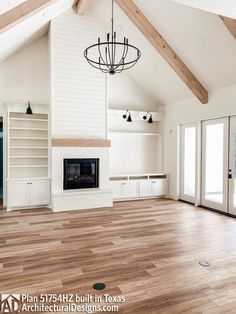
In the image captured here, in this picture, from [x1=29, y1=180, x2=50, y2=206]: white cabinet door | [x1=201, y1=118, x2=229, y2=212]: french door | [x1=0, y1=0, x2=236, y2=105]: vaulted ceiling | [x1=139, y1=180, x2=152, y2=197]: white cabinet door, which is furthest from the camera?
[x1=139, y1=180, x2=152, y2=197]: white cabinet door

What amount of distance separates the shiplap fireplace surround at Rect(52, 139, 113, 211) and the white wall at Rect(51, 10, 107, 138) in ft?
0.94

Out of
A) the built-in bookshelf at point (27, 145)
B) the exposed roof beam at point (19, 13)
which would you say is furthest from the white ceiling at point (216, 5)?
the built-in bookshelf at point (27, 145)

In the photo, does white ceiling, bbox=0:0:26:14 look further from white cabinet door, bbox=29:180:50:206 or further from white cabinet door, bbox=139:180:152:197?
white cabinet door, bbox=139:180:152:197

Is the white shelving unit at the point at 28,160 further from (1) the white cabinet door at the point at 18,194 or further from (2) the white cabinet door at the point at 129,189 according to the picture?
(2) the white cabinet door at the point at 129,189

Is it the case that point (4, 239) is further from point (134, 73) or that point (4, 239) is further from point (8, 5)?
point (134, 73)

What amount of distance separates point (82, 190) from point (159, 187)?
2604 millimetres

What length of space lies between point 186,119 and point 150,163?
6.56 ft

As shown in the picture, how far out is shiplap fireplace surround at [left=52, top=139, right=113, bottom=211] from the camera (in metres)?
6.06

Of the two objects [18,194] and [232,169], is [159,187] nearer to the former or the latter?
[232,169]

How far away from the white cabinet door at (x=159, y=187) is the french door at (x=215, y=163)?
144cm

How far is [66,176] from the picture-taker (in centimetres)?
630

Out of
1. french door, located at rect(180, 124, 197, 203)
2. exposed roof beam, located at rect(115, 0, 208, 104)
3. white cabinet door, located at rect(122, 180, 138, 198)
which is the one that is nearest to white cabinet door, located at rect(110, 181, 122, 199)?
white cabinet door, located at rect(122, 180, 138, 198)

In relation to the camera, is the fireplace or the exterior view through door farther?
the fireplace

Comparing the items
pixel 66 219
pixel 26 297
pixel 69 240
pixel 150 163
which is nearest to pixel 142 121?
pixel 150 163
